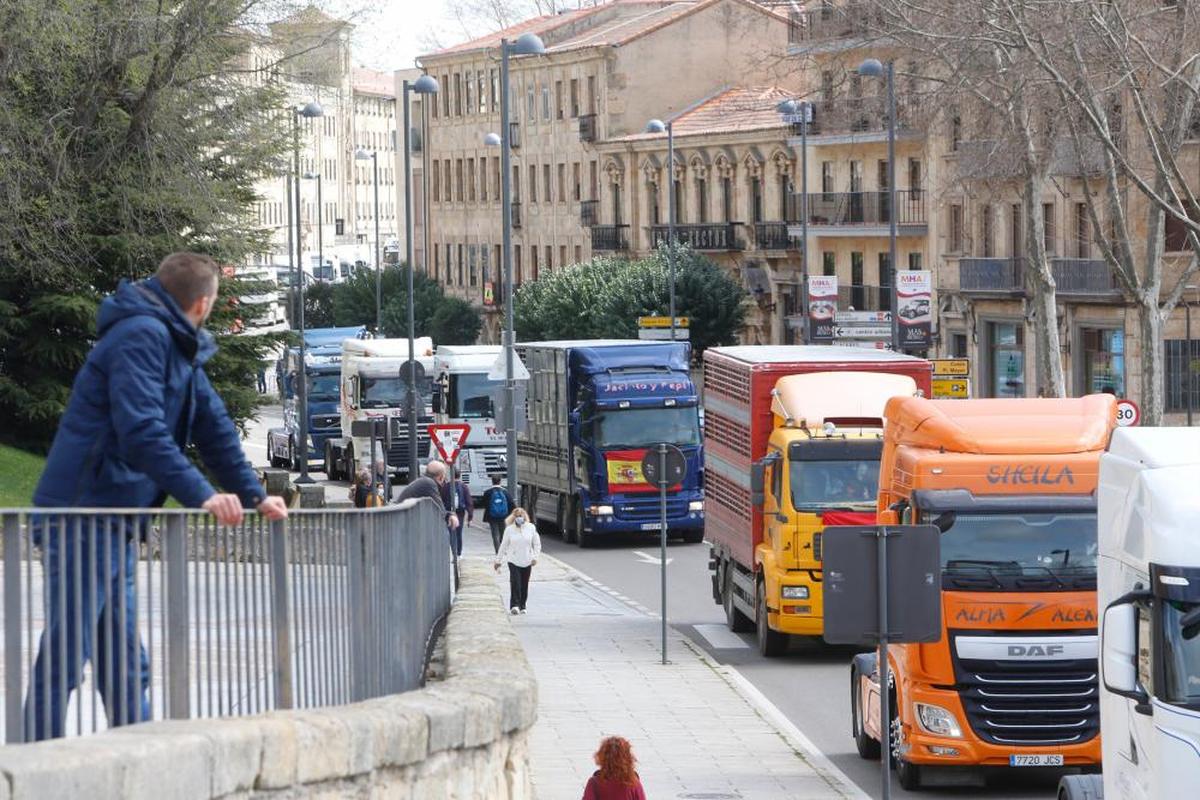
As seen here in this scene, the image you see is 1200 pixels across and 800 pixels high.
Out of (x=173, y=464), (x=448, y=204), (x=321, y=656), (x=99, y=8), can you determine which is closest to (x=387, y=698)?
(x=321, y=656)

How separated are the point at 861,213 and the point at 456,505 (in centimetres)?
4559

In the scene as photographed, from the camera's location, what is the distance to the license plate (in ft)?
57.0

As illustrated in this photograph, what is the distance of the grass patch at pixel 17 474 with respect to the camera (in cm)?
3444

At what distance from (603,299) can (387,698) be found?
75.5 metres

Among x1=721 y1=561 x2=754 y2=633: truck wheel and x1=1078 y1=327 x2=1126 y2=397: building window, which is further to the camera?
x1=1078 y1=327 x2=1126 y2=397: building window

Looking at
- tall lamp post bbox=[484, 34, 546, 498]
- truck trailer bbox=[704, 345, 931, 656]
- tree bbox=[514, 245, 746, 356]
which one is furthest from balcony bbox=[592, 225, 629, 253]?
truck trailer bbox=[704, 345, 931, 656]

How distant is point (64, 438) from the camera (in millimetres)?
7324

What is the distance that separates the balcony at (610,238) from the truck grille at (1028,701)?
82.0 meters

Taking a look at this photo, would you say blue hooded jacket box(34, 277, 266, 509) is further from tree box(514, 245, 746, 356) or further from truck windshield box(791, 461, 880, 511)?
tree box(514, 245, 746, 356)

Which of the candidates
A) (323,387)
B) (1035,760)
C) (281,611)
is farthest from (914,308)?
(281,611)

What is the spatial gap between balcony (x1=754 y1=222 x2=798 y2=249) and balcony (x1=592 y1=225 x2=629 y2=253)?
11.1 meters

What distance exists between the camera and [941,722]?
57.0 feet

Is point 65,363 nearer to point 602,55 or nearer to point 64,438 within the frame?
point 64,438

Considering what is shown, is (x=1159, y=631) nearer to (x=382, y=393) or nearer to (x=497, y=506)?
(x=497, y=506)
